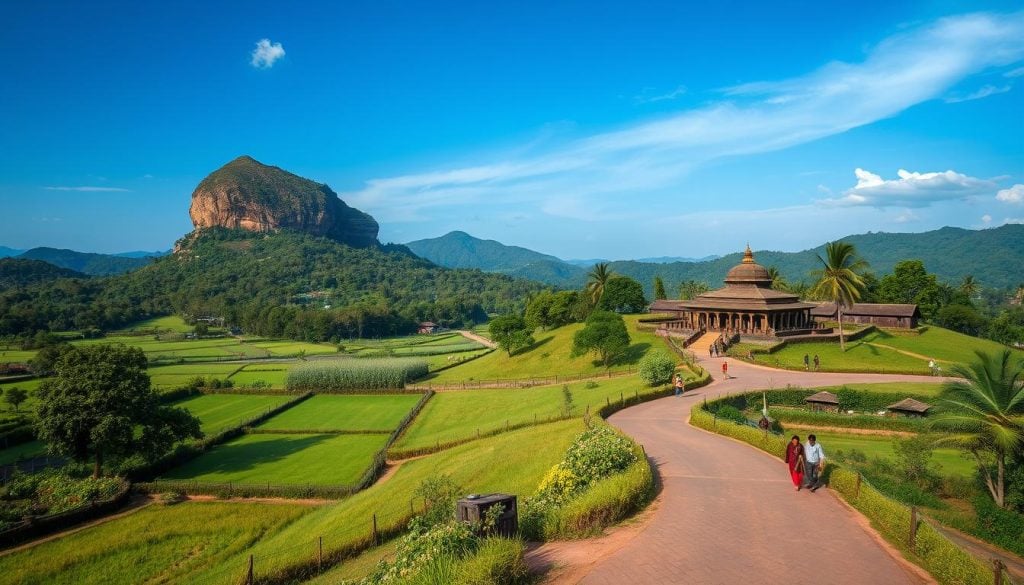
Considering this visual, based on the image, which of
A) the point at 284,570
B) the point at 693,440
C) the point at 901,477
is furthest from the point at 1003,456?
the point at 284,570

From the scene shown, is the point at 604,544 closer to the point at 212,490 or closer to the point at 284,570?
the point at 284,570

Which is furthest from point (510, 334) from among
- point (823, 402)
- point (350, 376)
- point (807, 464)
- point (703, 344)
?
point (807, 464)

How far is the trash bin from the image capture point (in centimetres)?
1123

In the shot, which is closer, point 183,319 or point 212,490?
point 212,490

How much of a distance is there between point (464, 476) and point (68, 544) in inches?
731

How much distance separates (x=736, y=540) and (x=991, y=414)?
1388cm

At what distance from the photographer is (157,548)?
24.6 metres

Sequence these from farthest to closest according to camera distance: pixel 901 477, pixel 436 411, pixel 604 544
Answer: pixel 436 411 < pixel 901 477 < pixel 604 544

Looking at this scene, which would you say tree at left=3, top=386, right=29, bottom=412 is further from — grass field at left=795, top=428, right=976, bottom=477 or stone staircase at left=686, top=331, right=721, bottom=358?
grass field at left=795, top=428, right=976, bottom=477

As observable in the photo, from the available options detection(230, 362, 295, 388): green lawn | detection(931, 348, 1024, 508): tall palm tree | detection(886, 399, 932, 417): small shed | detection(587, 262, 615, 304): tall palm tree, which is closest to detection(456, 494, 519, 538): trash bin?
detection(931, 348, 1024, 508): tall palm tree

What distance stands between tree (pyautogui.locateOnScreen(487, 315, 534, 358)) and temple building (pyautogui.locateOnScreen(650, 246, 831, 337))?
16.2 m

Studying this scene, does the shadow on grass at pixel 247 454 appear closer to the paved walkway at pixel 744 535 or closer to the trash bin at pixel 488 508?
the paved walkway at pixel 744 535

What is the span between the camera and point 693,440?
2261 centimetres

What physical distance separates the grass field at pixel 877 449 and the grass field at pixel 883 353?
1180 cm
